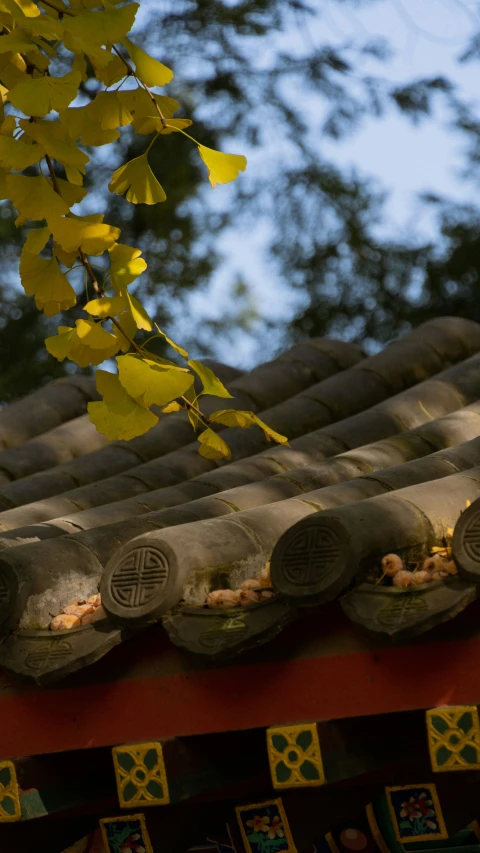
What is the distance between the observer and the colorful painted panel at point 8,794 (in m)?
2.33

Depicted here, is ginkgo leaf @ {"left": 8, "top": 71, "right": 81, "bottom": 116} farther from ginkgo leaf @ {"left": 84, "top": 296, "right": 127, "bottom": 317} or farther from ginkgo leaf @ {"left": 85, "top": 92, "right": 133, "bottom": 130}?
ginkgo leaf @ {"left": 84, "top": 296, "right": 127, "bottom": 317}

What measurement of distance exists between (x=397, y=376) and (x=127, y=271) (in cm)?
261

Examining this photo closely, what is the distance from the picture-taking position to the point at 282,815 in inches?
99.3

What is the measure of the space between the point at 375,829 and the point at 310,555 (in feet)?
3.27

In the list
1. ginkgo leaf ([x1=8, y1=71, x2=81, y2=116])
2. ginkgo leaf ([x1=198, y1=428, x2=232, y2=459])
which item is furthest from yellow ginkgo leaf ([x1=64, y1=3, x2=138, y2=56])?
ginkgo leaf ([x1=198, y1=428, x2=232, y2=459])

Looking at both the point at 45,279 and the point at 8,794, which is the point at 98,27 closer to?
the point at 45,279

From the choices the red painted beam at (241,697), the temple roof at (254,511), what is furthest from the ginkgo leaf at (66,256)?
the red painted beam at (241,697)

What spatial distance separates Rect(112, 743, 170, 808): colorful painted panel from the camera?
88.4 inches

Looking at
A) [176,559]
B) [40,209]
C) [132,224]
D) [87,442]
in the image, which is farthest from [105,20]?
[132,224]

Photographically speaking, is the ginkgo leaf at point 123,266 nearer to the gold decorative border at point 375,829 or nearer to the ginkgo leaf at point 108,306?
the ginkgo leaf at point 108,306

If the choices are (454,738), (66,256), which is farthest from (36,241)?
(454,738)

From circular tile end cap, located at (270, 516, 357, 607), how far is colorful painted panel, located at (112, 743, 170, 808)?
46cm

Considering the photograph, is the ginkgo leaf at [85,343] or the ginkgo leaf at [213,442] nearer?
the ginkgo leaf at [85,343]

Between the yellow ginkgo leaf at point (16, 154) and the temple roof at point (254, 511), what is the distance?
74cm
